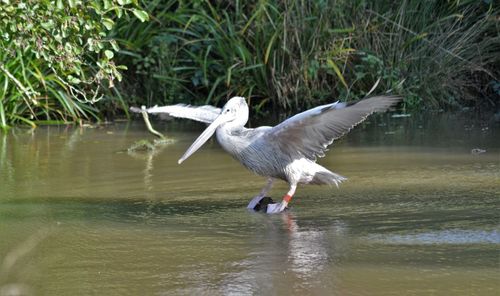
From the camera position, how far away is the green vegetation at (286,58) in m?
11.7

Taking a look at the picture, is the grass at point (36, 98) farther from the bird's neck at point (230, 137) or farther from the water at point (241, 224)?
the bird's neck at point (230, 137)

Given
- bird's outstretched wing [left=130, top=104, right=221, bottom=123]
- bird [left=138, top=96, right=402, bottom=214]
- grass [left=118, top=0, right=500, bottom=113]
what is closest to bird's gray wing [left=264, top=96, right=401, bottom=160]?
bird [left=138, top=96, right=402, bottom=214]

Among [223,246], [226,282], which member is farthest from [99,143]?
[226,282]

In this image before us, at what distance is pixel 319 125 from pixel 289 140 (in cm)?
25

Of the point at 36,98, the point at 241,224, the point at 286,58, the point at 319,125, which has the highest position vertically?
the point at 286,58

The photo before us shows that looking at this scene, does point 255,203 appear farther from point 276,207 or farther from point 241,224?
point 241,224

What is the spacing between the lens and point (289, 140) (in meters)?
6.76

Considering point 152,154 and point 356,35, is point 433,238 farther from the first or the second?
point 356,35

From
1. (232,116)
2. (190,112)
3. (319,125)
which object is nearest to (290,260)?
(319,125)

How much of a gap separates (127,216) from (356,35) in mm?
6059

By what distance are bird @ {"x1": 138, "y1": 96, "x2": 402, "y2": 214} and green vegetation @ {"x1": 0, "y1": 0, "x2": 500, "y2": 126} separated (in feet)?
15.5

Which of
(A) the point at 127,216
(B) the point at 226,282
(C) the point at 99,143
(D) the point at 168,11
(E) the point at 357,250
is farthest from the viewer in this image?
(D) the point at 168,11

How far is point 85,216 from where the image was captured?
6.50m

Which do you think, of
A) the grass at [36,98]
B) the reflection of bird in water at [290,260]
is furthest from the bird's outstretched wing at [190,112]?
the grass at [36,98]
